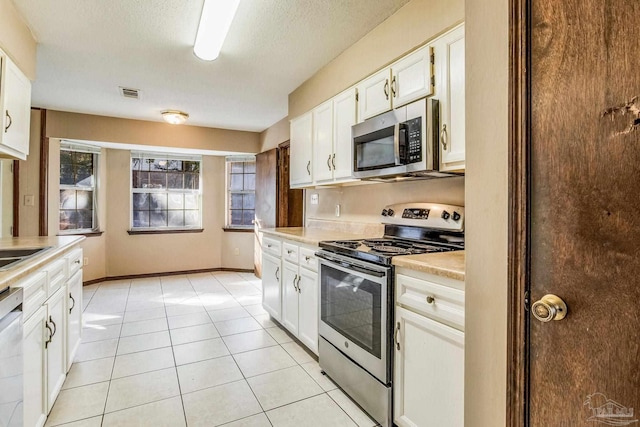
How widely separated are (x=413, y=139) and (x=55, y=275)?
2166 mm

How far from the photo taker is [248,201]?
5668mm

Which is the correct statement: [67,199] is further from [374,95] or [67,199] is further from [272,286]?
[374,95]

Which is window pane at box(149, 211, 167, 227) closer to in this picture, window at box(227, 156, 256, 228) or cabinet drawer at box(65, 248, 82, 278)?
window at box(227, 156, 256, 228)

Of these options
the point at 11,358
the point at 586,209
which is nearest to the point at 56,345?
the point at 11,358

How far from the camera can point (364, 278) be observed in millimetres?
1803

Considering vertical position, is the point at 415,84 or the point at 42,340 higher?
the point at 415,84

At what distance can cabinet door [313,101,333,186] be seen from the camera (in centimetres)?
282

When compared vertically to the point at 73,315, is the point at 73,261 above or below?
above

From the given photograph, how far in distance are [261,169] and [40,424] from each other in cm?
388

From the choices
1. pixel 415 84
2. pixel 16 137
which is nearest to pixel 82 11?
pixel 16 137

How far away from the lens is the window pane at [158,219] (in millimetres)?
5363

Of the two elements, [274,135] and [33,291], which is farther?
[274,135]

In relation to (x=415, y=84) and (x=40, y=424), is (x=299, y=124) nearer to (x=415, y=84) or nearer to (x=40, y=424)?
(x=415, y=84)

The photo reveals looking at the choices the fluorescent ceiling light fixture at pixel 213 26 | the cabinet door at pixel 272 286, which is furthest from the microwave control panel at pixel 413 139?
the cabinet door at pixel 272 286
